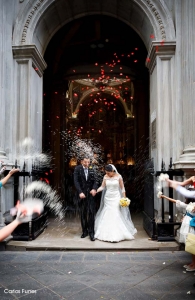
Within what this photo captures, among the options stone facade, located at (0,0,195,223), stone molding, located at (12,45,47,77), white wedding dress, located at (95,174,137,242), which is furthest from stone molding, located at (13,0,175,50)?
white wedding dress, located at (95,174,137,242)

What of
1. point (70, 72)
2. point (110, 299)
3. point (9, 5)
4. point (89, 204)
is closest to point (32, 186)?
point (89, 204)

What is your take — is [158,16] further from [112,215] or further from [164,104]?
[112,215]

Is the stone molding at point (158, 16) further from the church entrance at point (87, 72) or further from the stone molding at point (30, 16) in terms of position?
the church entrance at point (87, 72)

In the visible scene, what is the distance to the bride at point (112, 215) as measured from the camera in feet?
23.6

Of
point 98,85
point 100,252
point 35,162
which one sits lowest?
point 100,252

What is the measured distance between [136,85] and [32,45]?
8.08m

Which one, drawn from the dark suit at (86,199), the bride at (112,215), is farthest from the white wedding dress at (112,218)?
the dark suit at (86,199)

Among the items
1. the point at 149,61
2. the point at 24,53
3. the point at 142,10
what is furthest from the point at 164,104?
the point at 24,53

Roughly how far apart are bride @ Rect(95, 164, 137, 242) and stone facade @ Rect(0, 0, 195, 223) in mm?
1277

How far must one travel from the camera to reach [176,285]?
456cm

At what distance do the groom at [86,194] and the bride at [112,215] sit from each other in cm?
23

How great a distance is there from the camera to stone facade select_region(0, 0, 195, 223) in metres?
7.52

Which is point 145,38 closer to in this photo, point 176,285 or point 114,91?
point 176,285

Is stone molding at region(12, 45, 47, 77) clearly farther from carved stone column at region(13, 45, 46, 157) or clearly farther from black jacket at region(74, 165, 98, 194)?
black jacket at region(74, 165, 98, 194)
